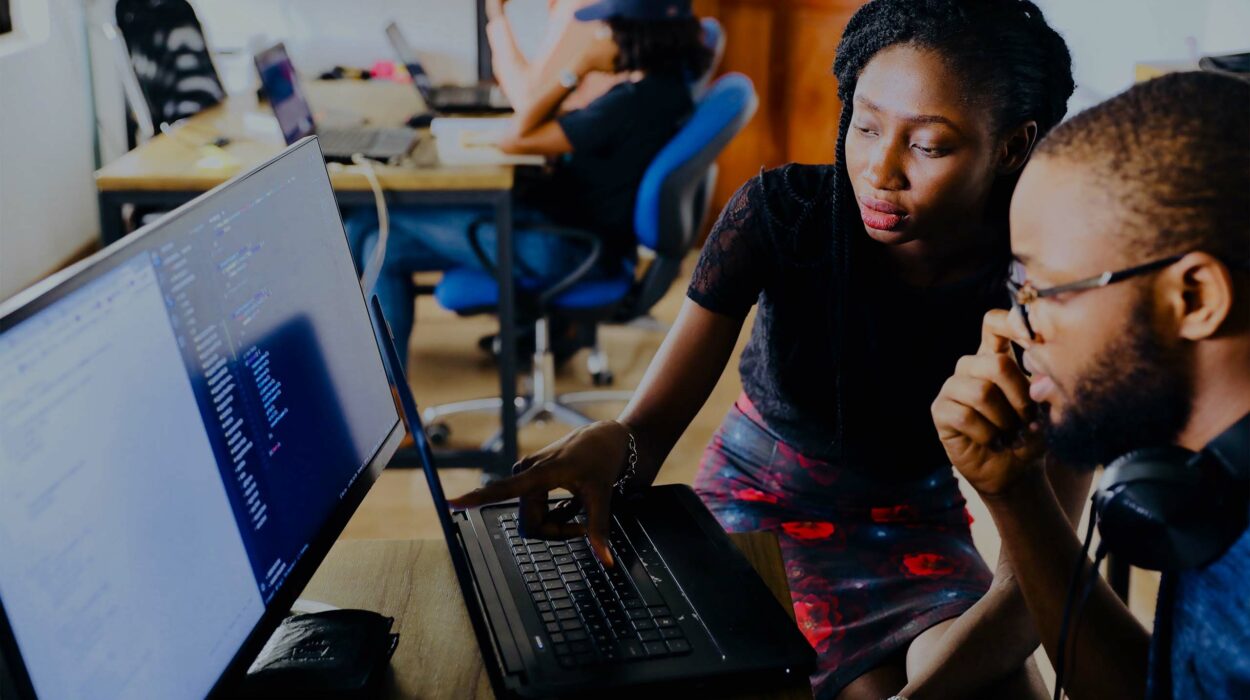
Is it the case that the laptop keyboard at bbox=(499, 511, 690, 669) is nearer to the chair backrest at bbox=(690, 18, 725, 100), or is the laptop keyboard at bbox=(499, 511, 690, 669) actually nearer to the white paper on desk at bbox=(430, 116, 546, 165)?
the white paper on desk at bbox=(430, 116, 546, 165)

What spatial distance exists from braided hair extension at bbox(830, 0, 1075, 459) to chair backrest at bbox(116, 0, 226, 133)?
6.75 feet

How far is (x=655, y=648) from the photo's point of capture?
34.8 inches

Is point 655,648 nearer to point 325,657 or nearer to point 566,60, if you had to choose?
point 325,657

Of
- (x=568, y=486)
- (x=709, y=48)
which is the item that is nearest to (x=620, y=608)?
(x=568, y=486)

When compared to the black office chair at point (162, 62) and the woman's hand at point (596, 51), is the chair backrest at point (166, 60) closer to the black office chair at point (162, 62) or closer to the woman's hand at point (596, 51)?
the black office chair at point (162, 62)

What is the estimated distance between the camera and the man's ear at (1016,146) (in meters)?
1.23

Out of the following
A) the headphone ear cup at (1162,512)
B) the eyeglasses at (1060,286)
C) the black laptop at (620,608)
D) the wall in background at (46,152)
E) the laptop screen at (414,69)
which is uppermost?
the eyeglasses at (1060,286)

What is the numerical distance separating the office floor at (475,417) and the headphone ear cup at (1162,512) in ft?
4.28

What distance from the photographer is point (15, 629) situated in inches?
22.3

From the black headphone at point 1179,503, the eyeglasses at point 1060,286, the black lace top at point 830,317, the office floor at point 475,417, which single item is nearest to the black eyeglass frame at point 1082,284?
the eyeglasses at point 1060,286

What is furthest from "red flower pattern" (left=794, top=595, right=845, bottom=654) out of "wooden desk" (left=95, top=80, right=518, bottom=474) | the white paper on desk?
the white paper on desk

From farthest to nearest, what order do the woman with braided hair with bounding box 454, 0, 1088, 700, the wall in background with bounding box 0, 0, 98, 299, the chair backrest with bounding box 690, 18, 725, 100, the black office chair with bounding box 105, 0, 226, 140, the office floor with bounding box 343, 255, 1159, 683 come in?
the wall in background with bounding box 0, 0, 98, 299
the black office chair with bounding box 105, 0, 226, 140
the chair backrest with bounding box 690, 18, 725, 100
the office floor with bounding box 343, 255, 1159, 683
the woman with braided hair with bounding box 454, 0, 1088, 700

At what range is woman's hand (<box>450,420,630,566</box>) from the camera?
1.03 metres

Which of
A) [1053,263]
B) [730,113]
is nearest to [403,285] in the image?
[730,113]
